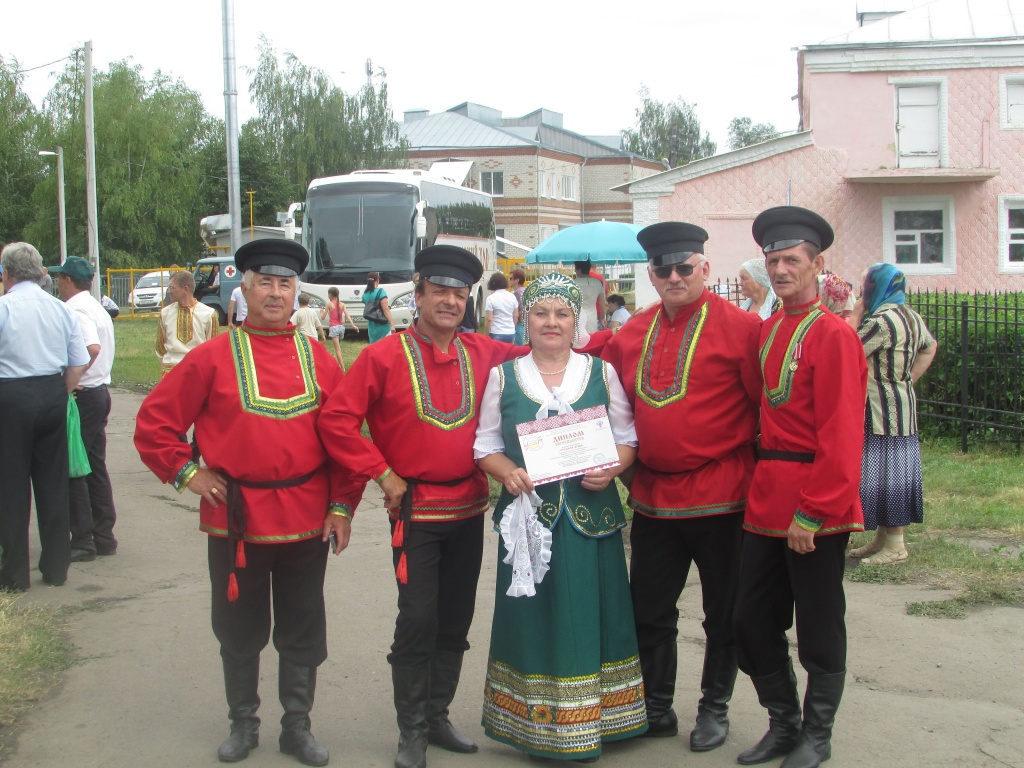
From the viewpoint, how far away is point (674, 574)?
4.10 metres

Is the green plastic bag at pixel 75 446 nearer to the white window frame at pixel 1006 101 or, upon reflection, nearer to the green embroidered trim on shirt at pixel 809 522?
the green embroidered trim on shirt at pixel 809 522

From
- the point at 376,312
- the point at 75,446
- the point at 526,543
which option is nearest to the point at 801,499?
the point at 526,543

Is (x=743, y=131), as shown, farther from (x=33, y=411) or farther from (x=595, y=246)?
(x=33, y=411)

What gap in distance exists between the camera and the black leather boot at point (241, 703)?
13.2ft

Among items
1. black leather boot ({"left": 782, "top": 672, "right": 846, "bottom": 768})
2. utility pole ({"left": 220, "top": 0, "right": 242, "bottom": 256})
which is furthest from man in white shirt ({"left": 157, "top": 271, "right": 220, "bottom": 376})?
utility pole ({"left": 220, "top": 0, "right": 242, "bottom": 256})

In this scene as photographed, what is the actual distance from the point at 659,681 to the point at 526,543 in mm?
846

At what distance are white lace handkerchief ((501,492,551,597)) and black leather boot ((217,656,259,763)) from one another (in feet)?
3.53

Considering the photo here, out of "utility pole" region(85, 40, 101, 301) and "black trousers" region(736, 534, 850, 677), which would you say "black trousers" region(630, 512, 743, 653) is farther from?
"utility pole" region(85, 40, 101, 301)

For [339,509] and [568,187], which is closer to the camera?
[339,509]

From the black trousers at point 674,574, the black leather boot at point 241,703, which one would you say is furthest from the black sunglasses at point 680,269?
the black leather boot at point 241,703

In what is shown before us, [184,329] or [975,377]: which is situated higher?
[184,329]

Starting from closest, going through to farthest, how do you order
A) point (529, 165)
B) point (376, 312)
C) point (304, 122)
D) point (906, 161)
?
point (376, 312) < point (906, 161) < point (304, 122) < point (529, 165)

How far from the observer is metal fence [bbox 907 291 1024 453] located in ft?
A: 31.4

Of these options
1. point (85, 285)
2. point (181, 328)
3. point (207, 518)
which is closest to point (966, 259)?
point (181, 328)
